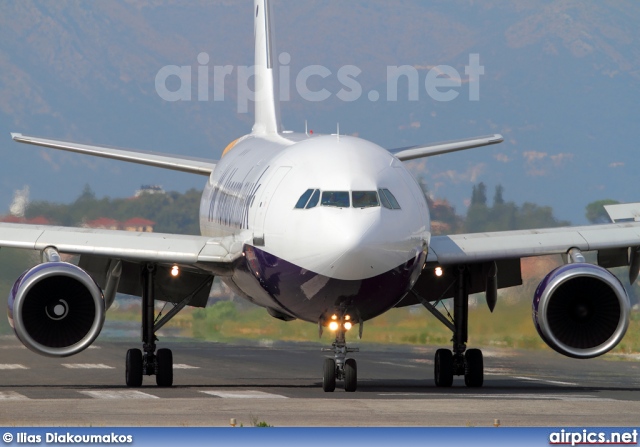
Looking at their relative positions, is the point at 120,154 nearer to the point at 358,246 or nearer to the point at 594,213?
the point at 358,246

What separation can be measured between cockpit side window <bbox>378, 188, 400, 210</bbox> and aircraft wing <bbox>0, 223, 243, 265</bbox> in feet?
10.1

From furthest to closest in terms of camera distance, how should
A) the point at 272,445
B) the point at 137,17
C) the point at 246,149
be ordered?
the point at 137,17
the point at 246,149
the point at 272,445

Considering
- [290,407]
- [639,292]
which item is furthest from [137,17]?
[290,407]

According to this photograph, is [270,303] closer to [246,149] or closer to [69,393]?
[69,393]

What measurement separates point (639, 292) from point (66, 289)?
94.1 feet

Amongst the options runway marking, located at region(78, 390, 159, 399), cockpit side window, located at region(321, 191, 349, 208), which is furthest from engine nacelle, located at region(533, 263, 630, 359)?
runway marking, located at region(78, 390, 159, 399)

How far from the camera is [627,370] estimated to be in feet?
106

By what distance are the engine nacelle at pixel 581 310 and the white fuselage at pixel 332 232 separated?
83.8 inches

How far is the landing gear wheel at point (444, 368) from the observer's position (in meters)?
26.0

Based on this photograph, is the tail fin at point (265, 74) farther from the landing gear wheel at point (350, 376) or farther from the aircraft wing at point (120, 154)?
the landing gear wheel at point (350, 376)

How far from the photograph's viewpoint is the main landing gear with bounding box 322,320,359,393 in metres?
22.3

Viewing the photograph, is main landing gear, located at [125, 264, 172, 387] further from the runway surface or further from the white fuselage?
the white fuselage

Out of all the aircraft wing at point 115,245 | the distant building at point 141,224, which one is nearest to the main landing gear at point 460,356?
the aircraft wing at point 115,245

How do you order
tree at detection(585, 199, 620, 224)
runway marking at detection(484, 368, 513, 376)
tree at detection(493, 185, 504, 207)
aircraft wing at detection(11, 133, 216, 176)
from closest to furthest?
aircraft wing at detection(11, 133, 216, 176)
runway marking at detection(484, 368, 513, 376)
tree at detection(493, 185, 504, 207)
tree at detection(585, 199, 620, 224)
